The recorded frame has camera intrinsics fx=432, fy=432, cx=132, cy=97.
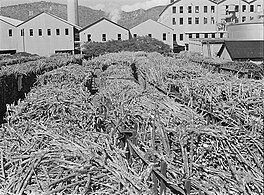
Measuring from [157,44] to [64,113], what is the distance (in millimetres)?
58830

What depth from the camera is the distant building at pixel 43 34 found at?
70.0 metres

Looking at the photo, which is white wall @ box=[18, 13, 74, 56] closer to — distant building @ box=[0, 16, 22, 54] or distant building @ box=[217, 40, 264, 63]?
distant building @ box=[0, 16, 22, 54]

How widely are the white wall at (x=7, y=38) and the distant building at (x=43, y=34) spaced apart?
31.2 inches

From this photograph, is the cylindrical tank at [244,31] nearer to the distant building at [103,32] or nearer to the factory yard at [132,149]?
the factory yard at [132,149]

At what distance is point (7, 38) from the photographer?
6944cm

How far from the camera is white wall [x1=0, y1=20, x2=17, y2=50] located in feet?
227

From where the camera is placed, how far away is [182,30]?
82.1 meters

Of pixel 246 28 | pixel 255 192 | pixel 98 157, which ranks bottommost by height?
pixel 255 192

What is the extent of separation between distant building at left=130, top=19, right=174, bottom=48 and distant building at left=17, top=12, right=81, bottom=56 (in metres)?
11.4

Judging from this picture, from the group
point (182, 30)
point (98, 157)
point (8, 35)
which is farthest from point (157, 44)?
point (98, 157)

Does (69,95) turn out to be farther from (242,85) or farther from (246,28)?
(246,28)

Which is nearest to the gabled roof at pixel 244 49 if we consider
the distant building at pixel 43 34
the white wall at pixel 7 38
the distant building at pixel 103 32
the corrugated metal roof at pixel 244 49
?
the corrugated metal roof at pixel 244 49

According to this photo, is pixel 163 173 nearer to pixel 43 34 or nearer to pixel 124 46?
pixel 124 46

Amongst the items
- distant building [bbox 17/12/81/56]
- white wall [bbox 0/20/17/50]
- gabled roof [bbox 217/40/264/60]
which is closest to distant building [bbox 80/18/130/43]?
distant building [bbox 17/12/81/56]
